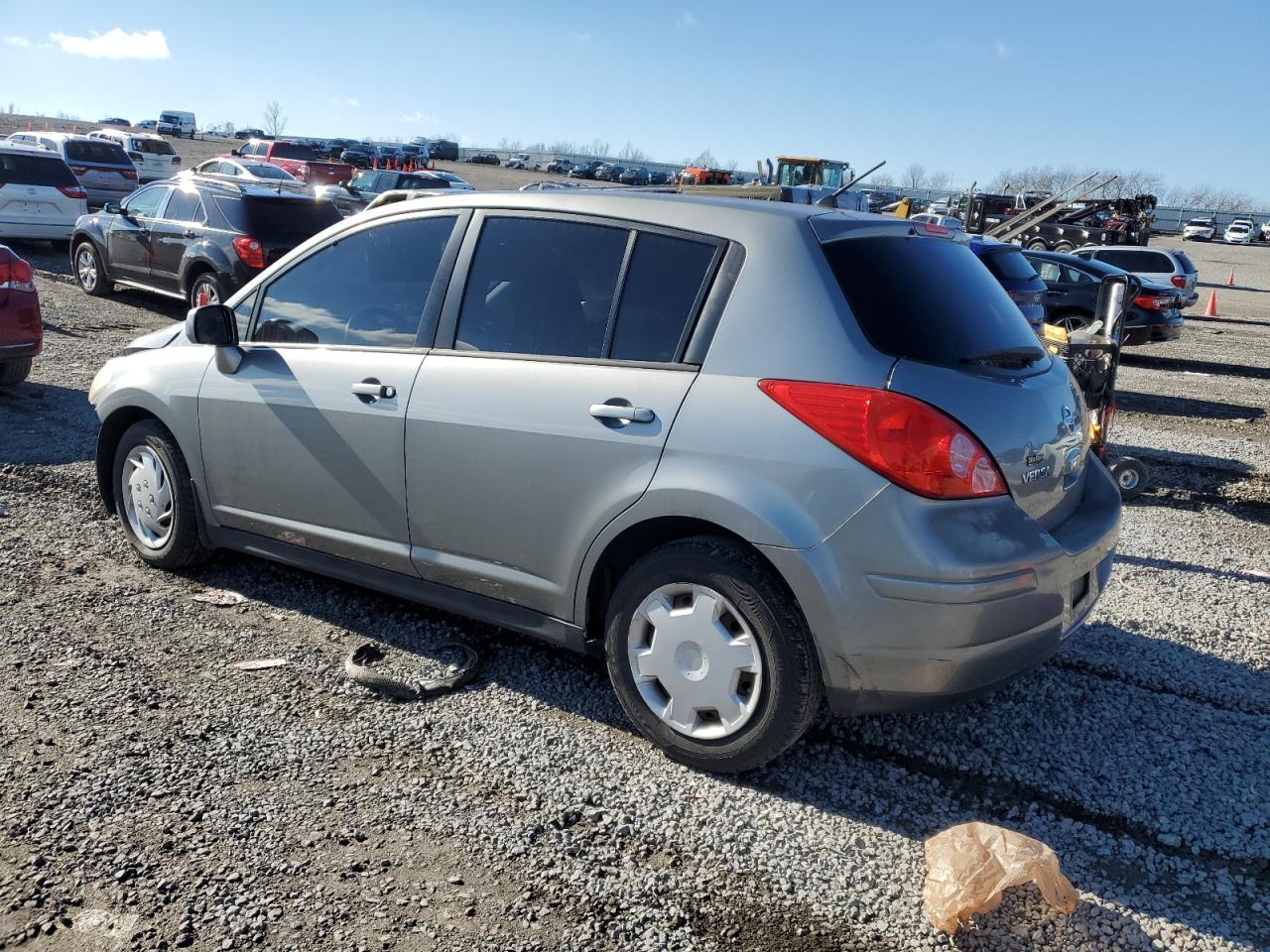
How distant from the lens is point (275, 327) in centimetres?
452

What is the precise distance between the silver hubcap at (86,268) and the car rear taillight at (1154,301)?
14.6 m

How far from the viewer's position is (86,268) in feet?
48.3

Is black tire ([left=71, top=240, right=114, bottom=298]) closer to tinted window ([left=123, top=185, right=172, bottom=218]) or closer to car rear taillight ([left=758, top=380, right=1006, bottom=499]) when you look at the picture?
tinted window ([left=123, top=185, right=172, bottom=218])

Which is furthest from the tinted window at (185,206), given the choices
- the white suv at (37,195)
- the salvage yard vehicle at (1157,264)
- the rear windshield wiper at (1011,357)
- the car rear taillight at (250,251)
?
Answer: the salvage yard vehicle at (1157,264)

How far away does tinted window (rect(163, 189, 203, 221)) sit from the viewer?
12.6m

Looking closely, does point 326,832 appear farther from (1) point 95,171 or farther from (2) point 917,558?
(1) point 95,171

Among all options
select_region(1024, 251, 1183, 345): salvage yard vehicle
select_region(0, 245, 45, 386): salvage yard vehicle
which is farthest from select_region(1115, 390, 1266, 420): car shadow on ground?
select_region(0, 245, 45, 386): salvage yard vehicle

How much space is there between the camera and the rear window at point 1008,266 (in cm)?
1265

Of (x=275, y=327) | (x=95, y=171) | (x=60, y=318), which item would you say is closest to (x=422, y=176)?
(x=95, y=171)

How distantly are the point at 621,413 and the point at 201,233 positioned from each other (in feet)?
35.1

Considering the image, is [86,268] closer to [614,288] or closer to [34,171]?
[34,171]

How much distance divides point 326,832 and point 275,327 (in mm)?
2303

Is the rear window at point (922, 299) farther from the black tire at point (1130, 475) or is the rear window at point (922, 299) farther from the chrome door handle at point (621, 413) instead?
the black tire at point (1130, 475)

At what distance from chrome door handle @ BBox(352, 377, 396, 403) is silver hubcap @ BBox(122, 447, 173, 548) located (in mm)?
1371
